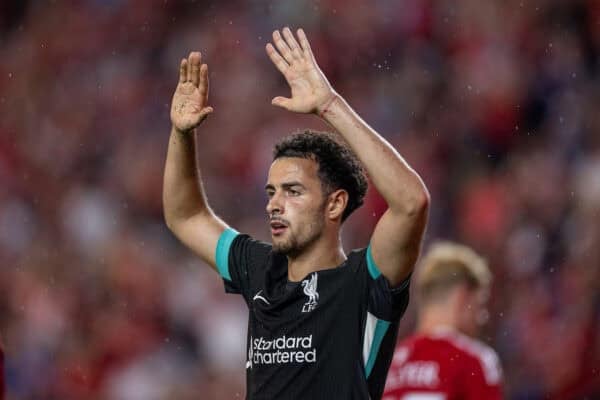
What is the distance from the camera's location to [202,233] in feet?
12.6

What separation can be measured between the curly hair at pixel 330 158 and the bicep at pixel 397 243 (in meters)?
0.34

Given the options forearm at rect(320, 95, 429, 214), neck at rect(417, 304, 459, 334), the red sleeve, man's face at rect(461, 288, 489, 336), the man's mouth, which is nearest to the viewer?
forearm at rect(320, 95, 429, 214)

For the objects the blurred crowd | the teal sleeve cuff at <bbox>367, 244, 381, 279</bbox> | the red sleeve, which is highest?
the blurred crowd

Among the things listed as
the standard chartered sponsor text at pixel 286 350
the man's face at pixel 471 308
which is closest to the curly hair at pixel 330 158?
the standard chartered sponsor text at pixel 286 350

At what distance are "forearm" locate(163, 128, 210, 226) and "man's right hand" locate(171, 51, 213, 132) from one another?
10 centimetres

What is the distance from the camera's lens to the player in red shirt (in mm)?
4191

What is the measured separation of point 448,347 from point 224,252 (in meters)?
1.04

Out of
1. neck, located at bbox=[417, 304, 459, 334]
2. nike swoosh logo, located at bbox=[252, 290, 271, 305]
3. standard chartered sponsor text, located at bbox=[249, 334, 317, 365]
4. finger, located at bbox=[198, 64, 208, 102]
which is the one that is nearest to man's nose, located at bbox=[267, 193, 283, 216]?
nike swoosh logo, located at bbox=[252, 290, 271, 305]

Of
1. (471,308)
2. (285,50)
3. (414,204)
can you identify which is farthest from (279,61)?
(471,308)

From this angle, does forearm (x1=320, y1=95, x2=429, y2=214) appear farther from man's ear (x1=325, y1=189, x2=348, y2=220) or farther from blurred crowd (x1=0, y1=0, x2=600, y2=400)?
blurred crowd (x1=0, y1=0, x2=600, y2=400)

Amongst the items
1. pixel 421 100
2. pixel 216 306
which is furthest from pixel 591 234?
pixel 216 306

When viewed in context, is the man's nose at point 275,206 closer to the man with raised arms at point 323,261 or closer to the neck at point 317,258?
the man with raised arms at point 323,261

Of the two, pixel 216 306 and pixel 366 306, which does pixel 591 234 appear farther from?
pixel 366 306

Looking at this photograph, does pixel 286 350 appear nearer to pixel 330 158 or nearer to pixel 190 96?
pixel 330 158
